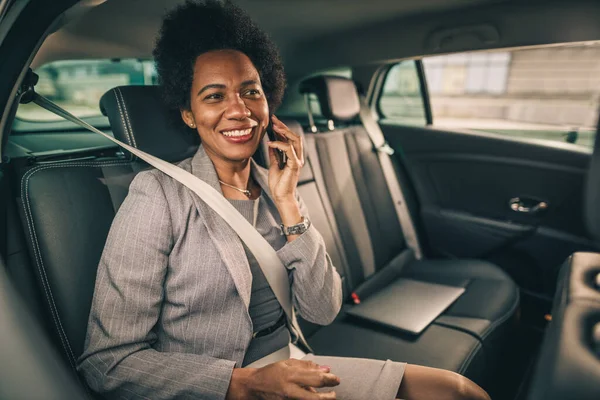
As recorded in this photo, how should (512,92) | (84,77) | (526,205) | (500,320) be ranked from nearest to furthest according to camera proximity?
(500,320) → (84,77) → (526,205) → (512,92)

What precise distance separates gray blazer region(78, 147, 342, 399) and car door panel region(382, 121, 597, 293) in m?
1.63

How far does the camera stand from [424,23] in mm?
2291

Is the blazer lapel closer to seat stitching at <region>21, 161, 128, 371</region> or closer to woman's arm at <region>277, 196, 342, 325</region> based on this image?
woman's arm at <region>277, 196, 342, 325</region>

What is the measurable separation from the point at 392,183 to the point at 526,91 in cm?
113

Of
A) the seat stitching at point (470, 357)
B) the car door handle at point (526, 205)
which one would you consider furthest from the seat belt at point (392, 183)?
the seat stitching at point (470, 357)

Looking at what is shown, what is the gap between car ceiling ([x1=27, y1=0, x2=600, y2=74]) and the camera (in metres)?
1.84

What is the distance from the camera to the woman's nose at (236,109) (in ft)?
3.91

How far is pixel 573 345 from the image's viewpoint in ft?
2.68

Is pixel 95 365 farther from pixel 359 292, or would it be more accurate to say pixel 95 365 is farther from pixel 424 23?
pixel 424 23

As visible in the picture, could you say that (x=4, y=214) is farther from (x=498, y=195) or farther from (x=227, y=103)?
(x=498, y=195)

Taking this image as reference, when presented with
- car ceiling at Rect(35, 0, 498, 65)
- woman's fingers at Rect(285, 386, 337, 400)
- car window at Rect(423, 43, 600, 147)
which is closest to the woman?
woman's fingers at Rect(285, 386, 337, 400)

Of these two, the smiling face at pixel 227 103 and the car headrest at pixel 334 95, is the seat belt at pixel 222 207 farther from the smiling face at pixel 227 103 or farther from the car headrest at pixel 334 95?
the car headrest at pixel 334 95

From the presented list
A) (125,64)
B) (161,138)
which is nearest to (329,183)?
(161,138)

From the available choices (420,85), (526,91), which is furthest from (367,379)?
(526,91)
